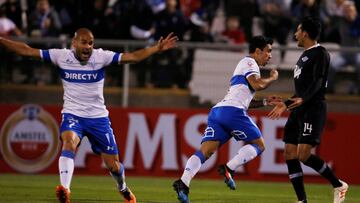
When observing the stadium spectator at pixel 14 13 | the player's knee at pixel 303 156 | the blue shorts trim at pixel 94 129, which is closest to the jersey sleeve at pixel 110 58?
the blue shorts trim at pixel 94 129

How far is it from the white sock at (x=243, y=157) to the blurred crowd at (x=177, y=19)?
7.23 meters

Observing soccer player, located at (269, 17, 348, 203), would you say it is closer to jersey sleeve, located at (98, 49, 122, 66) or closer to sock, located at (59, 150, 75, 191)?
jersey sleeve, located at (98, 49, 122, 66)

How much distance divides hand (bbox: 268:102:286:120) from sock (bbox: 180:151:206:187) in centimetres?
134

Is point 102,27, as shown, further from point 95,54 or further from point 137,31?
point 95,54

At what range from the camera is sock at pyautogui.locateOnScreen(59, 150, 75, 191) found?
11617 mm

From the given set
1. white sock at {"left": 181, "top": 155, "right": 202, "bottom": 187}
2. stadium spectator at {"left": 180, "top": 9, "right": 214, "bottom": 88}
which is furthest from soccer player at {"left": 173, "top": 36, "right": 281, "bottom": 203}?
stadium spectator at {"left": 180, "top": 9, "right": 214, "bottom": 88}

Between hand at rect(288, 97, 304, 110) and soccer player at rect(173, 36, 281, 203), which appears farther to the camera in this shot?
soccer player at rect(173, 36, 281, 203)

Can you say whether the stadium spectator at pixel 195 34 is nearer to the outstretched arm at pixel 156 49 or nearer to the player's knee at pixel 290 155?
the player's knee at pixel 290 155

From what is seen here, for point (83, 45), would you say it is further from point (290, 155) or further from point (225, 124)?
point (290, 155)

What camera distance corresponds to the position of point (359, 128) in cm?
1867

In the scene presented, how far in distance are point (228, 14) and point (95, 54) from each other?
9220 millimetres

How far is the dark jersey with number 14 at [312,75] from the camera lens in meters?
12.2

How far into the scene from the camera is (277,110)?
1156cm

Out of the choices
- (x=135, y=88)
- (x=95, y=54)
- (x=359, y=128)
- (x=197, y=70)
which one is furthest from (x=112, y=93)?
(x=95, y=54)
